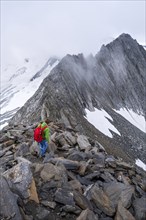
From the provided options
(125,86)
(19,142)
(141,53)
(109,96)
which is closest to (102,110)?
(109,96)

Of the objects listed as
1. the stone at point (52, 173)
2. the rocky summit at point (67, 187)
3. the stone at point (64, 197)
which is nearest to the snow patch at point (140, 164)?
the rocky summit at point (67, 187)

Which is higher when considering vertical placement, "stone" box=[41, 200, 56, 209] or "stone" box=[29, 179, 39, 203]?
"stone" box=[29, 179, 39, 203]

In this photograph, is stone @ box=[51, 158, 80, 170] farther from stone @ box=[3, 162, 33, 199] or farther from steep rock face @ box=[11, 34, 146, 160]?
steep rock face @ box=[11, 34, 146, 160]

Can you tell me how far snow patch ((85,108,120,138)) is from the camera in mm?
57469

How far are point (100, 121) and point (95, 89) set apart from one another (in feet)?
73.1

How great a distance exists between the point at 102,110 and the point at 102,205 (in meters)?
55.8

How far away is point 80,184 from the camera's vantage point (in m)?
16.3

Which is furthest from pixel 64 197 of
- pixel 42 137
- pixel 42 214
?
pixel 42 137

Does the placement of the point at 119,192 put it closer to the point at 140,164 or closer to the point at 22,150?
the point at 22,150

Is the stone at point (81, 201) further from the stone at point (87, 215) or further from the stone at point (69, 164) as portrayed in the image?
the stone at point (69, 164)

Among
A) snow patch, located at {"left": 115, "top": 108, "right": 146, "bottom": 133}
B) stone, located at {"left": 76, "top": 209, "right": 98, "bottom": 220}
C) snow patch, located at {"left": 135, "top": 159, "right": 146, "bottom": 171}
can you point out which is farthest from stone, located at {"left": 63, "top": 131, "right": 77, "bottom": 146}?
snow patch, located at {"left": 115, "top": 108, "right": 146, "bottom": 133}

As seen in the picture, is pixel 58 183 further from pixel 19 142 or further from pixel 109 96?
pixel 109 96

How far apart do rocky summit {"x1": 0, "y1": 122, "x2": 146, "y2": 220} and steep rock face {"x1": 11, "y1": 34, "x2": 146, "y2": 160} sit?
2033cm

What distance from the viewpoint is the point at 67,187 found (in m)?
15.5
